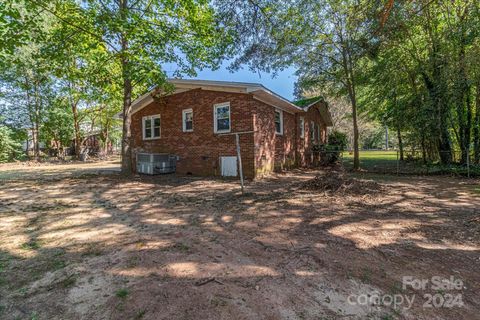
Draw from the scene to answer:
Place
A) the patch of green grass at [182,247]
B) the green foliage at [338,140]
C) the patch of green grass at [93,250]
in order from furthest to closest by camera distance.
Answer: the green foliage at [338,140] → the patch of green grass at [182,247] → the patch of green grass at [93,250]

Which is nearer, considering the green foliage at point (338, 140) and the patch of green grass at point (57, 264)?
the patch of green grass at point (57, 264)

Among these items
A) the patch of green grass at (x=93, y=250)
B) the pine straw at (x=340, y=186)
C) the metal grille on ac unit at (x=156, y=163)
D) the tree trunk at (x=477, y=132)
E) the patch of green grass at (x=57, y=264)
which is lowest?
the patch of green grass at (x=57, y=264)

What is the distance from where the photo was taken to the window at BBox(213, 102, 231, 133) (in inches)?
404

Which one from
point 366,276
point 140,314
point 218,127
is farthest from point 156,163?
point 366,276

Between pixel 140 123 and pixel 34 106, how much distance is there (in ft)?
55.5

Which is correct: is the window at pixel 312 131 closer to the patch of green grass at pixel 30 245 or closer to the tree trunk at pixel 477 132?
the tree trunk at pixel 477 132

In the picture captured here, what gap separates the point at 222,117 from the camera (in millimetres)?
10438

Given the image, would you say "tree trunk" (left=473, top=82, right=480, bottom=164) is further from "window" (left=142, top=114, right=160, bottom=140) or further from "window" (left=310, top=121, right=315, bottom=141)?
"window" (left=142, top=114, right=160, bottom=140)

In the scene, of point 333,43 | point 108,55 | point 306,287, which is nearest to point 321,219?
point 306,287

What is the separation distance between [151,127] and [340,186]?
1027cm

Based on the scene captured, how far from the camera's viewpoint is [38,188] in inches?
299

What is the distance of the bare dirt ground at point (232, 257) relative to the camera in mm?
2031

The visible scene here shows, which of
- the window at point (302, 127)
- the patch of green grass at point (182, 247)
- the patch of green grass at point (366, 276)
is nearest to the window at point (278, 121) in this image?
the window at point (302, 127)

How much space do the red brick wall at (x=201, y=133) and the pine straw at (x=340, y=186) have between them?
3228mm
